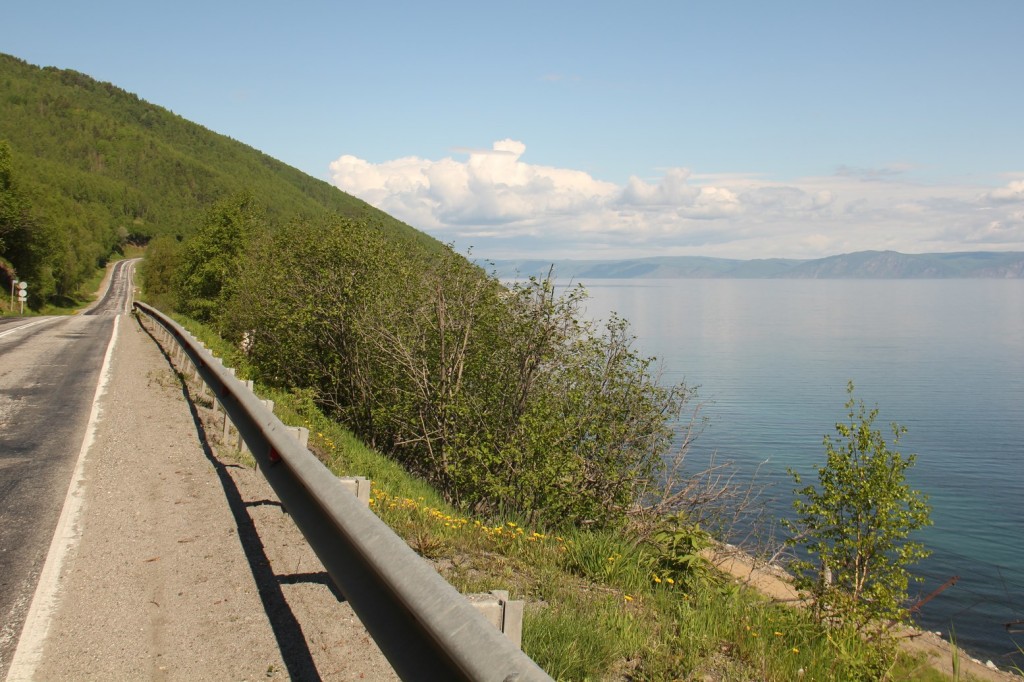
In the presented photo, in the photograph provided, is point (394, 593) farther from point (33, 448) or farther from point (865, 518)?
point (865, 518)

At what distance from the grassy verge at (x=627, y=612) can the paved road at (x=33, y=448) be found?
7.59 ft

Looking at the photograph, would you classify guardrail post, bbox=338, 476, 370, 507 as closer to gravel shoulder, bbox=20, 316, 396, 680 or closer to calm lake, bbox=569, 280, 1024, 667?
gravel shoulder, bbox=20, 316, 396, 680

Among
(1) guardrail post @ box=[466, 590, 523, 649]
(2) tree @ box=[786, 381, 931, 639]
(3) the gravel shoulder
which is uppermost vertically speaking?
(1) guardrail post @ box=[466, 590, 523, 649]

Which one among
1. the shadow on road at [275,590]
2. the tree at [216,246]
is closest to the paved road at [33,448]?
the shadow on road at [275,590]

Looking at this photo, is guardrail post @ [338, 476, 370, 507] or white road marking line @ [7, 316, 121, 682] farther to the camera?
guardrail post @ [338, 476, 370, 507]

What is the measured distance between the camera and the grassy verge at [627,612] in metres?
4.16

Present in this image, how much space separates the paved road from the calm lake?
16.0 metres

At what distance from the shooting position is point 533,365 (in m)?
15.9

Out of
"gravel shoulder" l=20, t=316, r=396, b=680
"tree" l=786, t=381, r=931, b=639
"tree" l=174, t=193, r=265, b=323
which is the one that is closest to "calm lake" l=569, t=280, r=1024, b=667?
"tree" l=786, t=381, r=931, b=639

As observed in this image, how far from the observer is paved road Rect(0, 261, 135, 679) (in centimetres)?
460

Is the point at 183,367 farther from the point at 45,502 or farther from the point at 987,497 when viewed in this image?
the point at 987,497

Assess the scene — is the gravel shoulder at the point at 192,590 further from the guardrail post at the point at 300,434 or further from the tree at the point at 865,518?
the tree at the point at 865,518

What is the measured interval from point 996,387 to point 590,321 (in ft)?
186

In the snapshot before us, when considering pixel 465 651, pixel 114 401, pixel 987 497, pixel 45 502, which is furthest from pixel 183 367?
pixel 987 497
